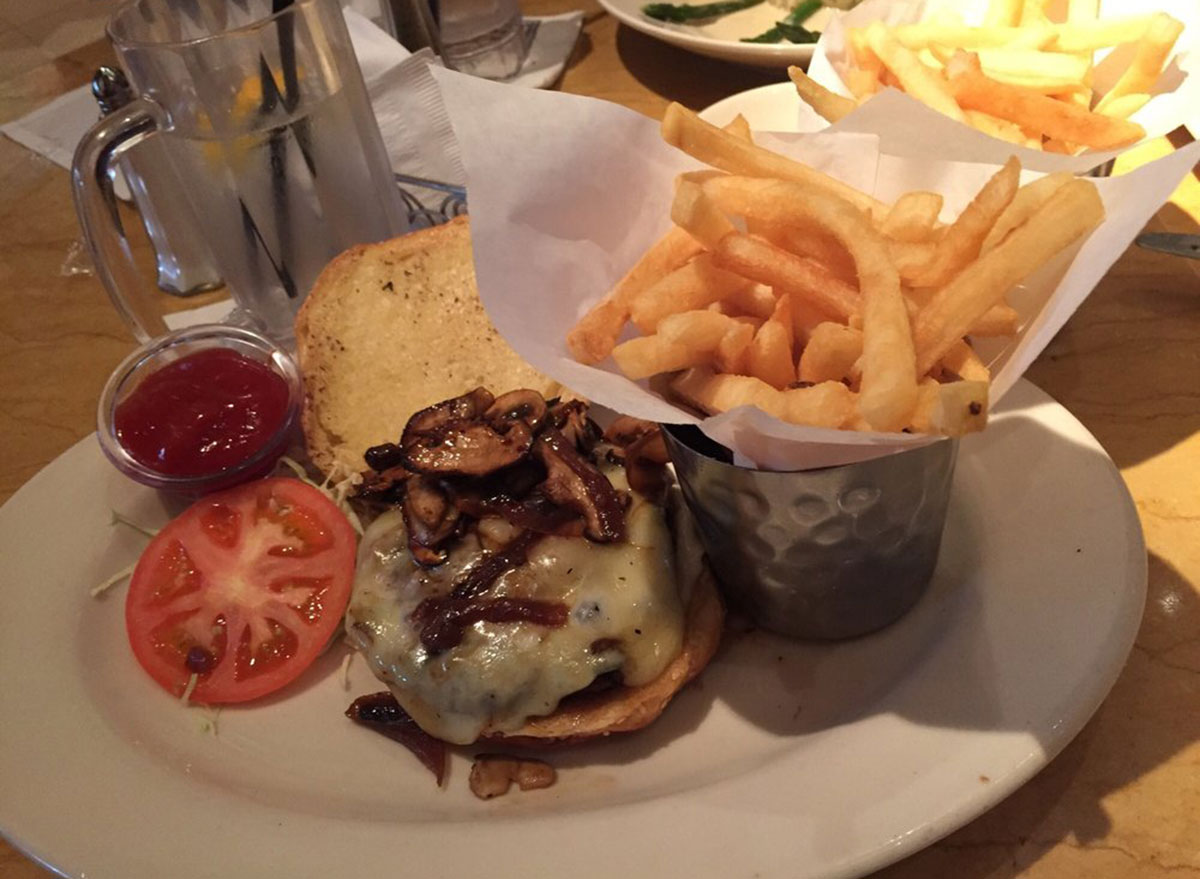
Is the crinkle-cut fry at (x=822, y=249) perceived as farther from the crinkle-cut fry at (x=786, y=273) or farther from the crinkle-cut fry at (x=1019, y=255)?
the crinkle-cut fry at (x=1019, y=255)

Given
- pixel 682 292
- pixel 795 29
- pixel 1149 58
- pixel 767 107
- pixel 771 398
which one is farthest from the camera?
pixel 795 29

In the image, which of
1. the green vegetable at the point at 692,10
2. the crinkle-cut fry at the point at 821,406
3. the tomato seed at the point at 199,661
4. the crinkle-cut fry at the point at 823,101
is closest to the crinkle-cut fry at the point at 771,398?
the crinkle-cut fry at the point at 821,406

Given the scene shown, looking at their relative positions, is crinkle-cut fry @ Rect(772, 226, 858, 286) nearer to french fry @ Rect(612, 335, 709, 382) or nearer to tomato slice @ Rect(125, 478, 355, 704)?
french fry @ Rect(612, 335, 709, 382)

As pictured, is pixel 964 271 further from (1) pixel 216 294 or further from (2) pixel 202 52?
(1) pixel 216 294

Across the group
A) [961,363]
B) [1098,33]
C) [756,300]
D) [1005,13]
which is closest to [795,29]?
[1005,13]

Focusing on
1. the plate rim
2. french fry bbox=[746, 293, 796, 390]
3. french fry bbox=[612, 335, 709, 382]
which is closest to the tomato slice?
french fry bbox=[612, 335, 709, 382]

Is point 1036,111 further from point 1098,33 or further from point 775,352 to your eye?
point 775,352
